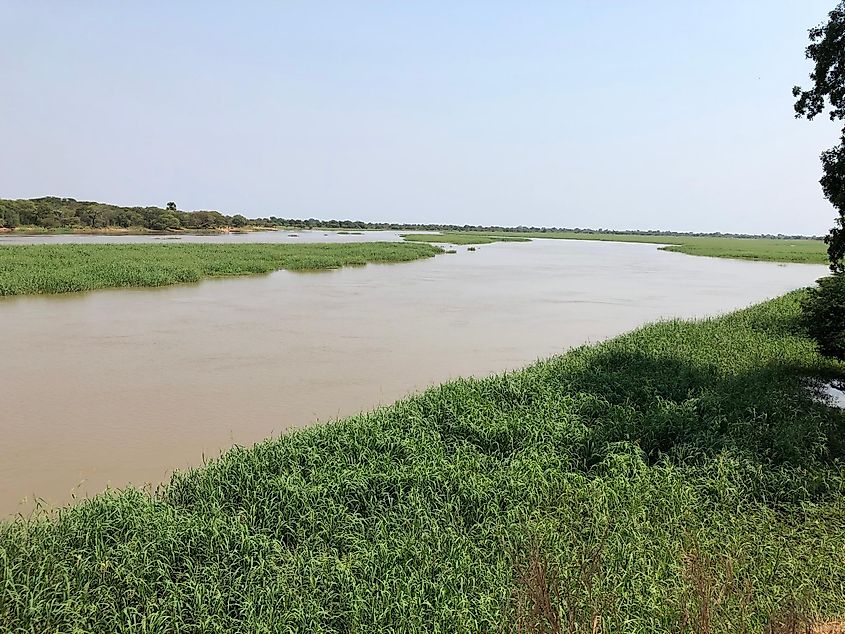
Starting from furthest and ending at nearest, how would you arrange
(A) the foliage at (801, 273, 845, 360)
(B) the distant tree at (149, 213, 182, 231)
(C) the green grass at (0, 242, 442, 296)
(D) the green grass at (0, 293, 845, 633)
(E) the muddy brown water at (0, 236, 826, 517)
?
(B) the distant tree at (149, 213, 182, 231) < (C) the green grass at (0, 242, 442, 296) < (A) the foliage at (801, 273, 845, 360) < (E) the muddy brown water at (0, 236, 826, 517) < (D) the green grass at (0, 293, 845, 633)

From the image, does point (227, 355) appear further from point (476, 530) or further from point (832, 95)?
point (832, 95)

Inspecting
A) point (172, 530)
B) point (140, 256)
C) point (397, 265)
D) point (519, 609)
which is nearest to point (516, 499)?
point (519, 609)

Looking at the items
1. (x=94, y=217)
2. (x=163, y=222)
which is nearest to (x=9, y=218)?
(x=94, y=217)

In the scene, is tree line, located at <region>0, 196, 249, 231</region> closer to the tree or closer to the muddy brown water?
the muddy brown water

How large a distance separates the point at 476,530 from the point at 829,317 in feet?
24.6

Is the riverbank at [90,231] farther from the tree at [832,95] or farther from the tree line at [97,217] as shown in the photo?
the tree at [832,95]

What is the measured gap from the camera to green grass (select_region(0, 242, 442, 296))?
60.4 ft

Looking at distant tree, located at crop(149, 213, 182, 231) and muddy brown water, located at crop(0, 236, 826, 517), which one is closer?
muddy brown water, located at crop(0, 236, 826, 517)

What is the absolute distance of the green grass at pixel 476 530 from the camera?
11.1 ft

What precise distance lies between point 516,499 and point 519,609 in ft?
6.18

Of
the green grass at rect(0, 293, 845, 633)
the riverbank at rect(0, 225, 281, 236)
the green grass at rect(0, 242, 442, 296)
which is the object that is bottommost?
the green grass at rect(0, 293, 845, 633)

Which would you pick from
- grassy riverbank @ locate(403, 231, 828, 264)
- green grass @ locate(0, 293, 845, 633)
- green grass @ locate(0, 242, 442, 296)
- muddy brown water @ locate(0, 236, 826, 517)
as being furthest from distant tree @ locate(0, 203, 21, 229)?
green grass @ locate(0, 293, 845, 633)

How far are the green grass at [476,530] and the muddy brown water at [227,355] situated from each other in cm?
158

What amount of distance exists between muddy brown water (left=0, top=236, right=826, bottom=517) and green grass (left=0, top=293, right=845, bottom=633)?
62.3 inches
